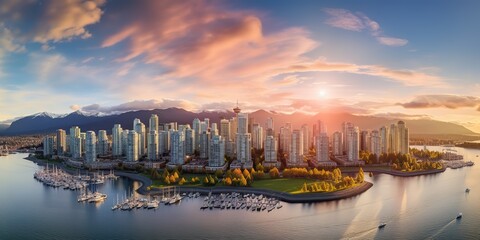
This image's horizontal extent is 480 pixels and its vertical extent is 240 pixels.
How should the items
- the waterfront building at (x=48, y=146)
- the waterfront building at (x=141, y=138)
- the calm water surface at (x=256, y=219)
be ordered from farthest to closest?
the waterfront building at (x=48, y=146) → the waterfront building at (x=141, y=138) → the calm water surface at (x=256, y=219)

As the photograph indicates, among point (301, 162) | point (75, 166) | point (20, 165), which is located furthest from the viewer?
point (20, 165)

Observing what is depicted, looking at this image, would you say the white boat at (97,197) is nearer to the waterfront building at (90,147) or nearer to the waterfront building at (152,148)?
the waterfront building at (152,148)

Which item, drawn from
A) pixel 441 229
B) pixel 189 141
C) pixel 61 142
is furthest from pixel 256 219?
pixel 61 142

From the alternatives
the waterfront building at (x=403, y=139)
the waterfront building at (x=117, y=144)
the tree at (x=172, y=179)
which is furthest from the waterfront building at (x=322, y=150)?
the waterfront building at (x=117, y=144)

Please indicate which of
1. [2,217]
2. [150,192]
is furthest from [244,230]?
[2,217]

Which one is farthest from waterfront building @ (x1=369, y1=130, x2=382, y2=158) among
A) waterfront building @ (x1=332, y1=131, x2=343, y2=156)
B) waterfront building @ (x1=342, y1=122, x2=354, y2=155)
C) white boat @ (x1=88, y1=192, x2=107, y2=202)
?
white boat @ (x1=88, y1=192, x2=107, y2=202)

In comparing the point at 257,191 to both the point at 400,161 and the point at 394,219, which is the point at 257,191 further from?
the point at 400,161

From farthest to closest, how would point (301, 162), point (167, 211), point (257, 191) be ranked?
point (301, 162) → point (257, 191) → point (167, 211)
